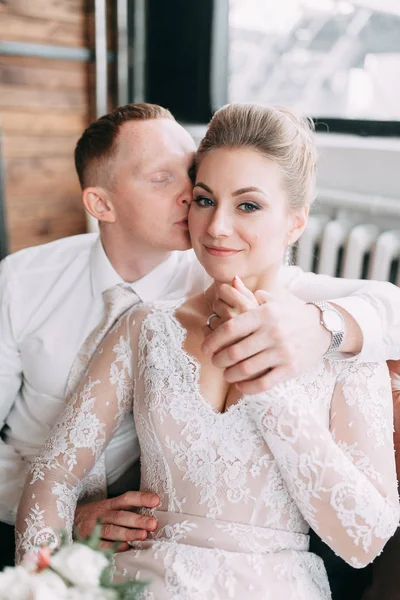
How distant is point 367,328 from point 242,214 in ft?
1.19

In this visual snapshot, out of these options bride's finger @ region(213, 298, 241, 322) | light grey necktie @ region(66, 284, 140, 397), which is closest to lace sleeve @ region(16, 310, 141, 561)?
light grey necktie @ region(66, 284, 140, 397)

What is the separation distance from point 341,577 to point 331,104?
2056 mm

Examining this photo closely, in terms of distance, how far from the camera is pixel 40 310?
1620 millimetres

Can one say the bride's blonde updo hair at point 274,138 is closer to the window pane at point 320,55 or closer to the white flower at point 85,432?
the white flower at point 85,432

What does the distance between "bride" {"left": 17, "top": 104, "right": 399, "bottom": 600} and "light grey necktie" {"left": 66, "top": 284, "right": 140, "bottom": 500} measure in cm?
11

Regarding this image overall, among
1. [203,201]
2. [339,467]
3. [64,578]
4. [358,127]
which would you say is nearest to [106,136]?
[203,201]

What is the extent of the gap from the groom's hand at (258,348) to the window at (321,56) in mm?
1608

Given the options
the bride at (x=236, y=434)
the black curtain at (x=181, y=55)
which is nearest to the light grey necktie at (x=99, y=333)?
the bride at (x=236, y=434)

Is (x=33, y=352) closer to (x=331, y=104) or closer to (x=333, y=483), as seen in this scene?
(x=333, y=483)

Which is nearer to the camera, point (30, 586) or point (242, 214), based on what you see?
point (30, 586)

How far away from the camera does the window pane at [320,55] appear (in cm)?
242

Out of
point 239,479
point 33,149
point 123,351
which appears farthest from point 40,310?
point 33,149

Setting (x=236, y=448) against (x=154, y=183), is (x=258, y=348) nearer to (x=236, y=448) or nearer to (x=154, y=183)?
(x=236, y=448)

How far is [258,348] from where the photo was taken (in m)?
1.08
